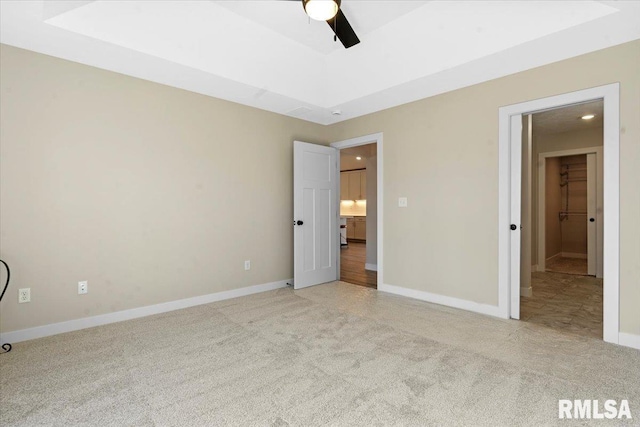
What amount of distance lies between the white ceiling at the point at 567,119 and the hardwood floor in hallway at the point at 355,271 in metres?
3.22

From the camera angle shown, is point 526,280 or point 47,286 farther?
point 526,280

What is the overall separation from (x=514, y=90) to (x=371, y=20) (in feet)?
5.28

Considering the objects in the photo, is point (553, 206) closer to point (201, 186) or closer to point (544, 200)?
point (544, 200)

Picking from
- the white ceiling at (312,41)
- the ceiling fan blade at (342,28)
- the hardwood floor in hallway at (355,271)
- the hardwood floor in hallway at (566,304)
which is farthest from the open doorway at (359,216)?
the ceiling fan blade at (342,28)

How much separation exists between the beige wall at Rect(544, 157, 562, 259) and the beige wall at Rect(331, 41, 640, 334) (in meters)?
4.02

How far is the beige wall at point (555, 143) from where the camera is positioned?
208 inches

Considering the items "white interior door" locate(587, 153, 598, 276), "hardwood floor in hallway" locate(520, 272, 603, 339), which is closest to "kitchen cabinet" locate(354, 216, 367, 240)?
"hardwood floor in hallway" locate(520, 272, 603, 339)

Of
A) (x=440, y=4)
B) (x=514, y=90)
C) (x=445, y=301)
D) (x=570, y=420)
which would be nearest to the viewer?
(x=570, y=420)

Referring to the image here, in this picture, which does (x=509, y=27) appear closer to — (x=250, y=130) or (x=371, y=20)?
(x=371, y=20)

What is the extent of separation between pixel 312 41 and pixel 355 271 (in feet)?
12.2

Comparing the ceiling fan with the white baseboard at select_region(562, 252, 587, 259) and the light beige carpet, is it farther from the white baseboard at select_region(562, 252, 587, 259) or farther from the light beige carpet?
the white baseboard at select_region(562, 252, 587, 259)

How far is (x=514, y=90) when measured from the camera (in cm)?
320

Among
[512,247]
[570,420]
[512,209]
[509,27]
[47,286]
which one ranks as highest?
[509,27]

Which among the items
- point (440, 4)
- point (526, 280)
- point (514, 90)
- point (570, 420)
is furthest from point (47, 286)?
point (526, 280)
